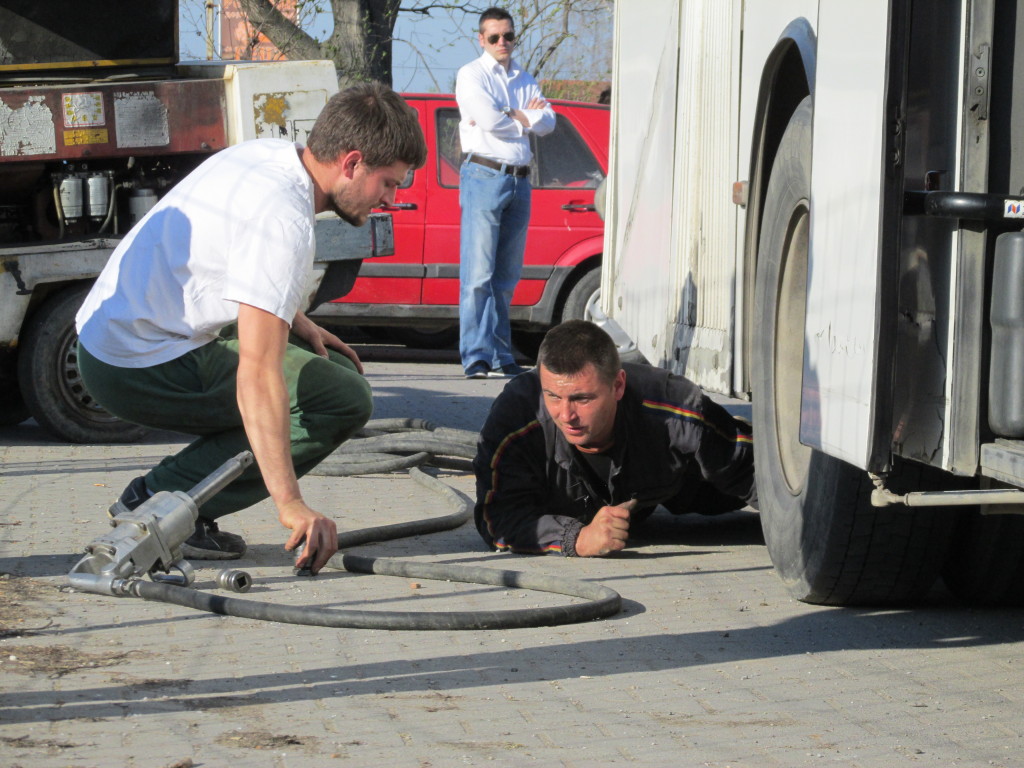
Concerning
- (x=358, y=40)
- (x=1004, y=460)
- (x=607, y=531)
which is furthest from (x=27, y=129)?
(x=358, y=40)

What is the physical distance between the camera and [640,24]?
665 cm

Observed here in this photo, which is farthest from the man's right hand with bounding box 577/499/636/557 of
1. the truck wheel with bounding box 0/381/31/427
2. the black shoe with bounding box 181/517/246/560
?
the truck wheel with bounding box 0/381/31/427

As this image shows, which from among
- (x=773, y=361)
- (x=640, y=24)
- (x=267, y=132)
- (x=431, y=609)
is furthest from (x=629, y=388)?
(x=267, y=132)

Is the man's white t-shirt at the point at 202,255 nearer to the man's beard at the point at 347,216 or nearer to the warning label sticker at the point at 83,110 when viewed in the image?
the man's beard at the point at 347,216

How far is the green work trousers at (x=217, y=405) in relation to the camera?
14.8ft

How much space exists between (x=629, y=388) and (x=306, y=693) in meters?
1.87

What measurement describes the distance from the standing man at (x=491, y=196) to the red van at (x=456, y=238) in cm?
142

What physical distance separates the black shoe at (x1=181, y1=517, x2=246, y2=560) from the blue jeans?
179 inches

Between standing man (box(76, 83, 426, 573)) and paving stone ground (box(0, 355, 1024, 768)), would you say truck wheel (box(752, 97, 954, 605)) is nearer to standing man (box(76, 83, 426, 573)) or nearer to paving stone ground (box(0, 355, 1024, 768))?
paving stone ground (box(0, 355, 1024, 768))

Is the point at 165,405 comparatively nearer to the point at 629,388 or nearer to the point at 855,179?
the point at 629,388

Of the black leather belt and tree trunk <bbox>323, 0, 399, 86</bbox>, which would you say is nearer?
the black leather belt

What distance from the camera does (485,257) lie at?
9.27 m

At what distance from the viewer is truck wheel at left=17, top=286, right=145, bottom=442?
7.08 meters

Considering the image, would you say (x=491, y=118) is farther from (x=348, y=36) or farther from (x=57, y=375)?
(x=348, y=36)
